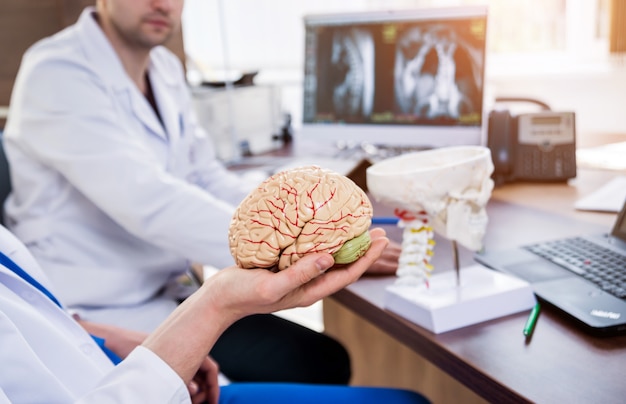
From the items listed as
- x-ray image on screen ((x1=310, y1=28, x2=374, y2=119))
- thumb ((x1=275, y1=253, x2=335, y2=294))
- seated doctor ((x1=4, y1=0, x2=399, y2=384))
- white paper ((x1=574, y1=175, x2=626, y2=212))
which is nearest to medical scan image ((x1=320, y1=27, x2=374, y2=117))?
x-ray image on screen ((x1=310, y1=28, x2=374, y2=119))

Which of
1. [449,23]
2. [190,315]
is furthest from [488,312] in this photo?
[449,23]

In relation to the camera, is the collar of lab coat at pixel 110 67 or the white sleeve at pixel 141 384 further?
the collar of lab coat at pixel 110 67

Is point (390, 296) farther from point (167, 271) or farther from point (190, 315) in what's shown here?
point (167, 271)

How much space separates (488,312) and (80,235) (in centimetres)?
87

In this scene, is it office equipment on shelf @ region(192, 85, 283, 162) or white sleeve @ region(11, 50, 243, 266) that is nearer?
white sleeve @ region(11, 50, 243, 266)

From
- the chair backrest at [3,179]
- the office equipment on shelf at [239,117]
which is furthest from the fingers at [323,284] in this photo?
the office equipment on shelf at [239,117]

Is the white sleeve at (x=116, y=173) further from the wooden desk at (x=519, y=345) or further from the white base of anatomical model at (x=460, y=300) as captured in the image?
the white base of anatomical model at (x=460, y=300)

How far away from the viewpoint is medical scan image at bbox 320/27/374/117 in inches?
70.9

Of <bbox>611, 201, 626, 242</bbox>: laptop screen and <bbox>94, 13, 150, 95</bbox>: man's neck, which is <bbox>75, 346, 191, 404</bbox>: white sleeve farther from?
<bbox>94, 13, 150, 95</bbox>: man's neck

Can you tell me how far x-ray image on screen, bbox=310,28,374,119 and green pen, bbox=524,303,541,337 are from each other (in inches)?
41.9

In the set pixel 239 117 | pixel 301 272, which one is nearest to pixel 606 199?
pixel 301 272

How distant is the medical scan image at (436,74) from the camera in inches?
64.2

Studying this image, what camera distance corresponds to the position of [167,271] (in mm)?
1382

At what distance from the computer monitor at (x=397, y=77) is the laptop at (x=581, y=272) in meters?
0.63
